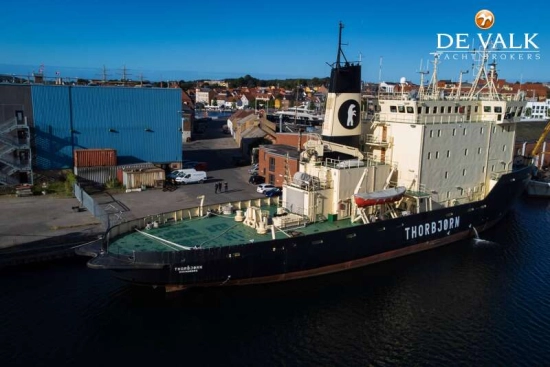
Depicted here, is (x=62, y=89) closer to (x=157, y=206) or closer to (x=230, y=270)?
(x=157, y=206)

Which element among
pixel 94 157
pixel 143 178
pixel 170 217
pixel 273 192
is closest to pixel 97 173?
Result: pixel 94 157

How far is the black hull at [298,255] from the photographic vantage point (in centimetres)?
1767

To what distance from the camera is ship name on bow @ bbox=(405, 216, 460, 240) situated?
76.9 feet

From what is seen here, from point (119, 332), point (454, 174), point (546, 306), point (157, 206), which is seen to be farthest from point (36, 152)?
point (546, 306)

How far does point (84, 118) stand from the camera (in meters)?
35.5

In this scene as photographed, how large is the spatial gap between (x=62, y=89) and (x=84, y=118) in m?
2.63

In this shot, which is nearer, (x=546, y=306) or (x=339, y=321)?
(x=339, y=321)

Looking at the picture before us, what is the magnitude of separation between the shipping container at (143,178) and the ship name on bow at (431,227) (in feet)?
Answer: 66.5

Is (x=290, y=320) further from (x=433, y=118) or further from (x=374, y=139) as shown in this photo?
(x=433, y=118)

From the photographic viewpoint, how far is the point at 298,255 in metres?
20.0

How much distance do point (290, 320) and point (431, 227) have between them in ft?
35.1

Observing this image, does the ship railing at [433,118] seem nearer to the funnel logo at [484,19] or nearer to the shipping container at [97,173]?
the funnel logo at [484,19]

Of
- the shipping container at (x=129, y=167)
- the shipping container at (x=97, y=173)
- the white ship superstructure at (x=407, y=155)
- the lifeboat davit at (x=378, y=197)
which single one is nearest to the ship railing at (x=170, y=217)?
the white ship superstructure at (x=407, y=155)

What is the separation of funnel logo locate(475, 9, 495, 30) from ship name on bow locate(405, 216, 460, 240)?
485 inches
